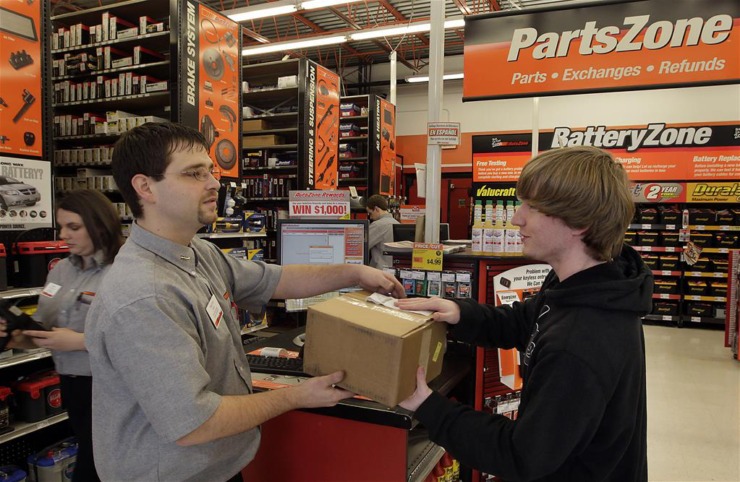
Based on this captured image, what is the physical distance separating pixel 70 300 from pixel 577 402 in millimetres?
2357

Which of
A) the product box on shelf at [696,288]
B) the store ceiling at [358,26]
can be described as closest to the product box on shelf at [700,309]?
the product box on shelf at [696,288]

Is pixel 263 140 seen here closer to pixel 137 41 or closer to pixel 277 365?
pixel 137 41

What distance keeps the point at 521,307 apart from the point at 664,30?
248cm

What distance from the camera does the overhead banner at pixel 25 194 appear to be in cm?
326

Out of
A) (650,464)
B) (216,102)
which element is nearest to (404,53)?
(216,102)

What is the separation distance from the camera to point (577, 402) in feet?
3.46

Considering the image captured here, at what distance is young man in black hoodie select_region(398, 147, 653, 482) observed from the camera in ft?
3.51

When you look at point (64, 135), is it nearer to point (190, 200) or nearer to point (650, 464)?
point (190, 200)

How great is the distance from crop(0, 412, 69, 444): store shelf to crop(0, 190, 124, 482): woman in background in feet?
3.24

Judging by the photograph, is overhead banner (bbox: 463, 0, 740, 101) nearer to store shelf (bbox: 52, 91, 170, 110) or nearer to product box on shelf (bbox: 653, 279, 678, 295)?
store shelf (bbox: 52, 91, 170, 110)

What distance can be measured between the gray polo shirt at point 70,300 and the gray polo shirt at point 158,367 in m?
1.18

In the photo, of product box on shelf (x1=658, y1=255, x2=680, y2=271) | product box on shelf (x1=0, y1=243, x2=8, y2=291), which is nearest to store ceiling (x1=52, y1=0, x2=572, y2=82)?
product box on shelf (x1=658, y1=255, x2=680, y2=271)

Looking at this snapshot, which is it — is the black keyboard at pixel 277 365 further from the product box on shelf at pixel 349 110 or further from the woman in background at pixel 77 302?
the product box on shelf at pixel 349 110

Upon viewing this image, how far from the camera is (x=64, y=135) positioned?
5922 mm
